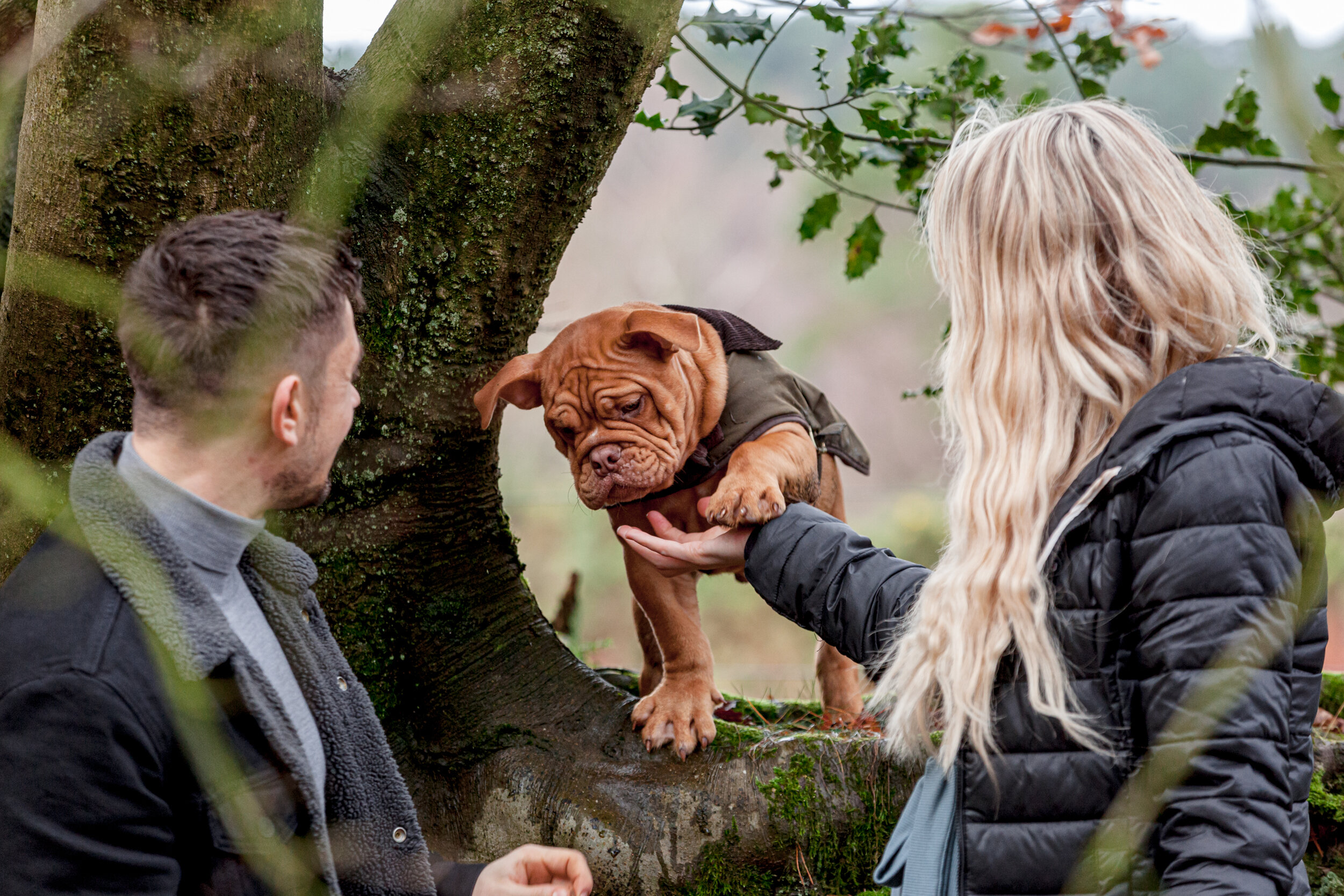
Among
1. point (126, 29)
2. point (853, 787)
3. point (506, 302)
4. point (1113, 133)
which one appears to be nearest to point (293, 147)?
point (126, 29)

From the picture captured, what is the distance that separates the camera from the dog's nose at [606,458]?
126 inches

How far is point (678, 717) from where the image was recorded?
3.00 m

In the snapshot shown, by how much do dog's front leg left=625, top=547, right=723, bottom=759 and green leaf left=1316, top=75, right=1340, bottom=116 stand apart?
2479mm

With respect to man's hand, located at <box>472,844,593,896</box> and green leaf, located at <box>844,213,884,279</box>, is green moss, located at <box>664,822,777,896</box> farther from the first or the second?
green leaf, located at <box>844,213,884,279</box>

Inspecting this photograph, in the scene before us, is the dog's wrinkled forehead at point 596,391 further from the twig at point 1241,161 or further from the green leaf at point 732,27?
the twig at point 1241,161

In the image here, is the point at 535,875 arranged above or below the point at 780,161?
below

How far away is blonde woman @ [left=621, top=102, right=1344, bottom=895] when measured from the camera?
4.71 ft

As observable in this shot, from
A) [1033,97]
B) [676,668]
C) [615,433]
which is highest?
[1033,97]

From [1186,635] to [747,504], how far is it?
49.6 inches

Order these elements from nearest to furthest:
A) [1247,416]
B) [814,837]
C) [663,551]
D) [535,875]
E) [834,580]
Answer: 1. [1247,416]
2. [535,875]
3. [834,580]
4. [663,551]
5. [814,837]

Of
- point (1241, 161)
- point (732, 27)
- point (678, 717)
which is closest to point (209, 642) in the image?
point (678, 717)

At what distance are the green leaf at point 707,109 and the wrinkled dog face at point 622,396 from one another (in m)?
0.71

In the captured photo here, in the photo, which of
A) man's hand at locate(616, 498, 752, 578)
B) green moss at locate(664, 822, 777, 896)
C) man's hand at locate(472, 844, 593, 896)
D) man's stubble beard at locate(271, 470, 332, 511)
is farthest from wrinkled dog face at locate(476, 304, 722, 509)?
man's hand at locate(472, 844, 593, 896)

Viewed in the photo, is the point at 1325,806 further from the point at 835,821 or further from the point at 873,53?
the point at 873,53
